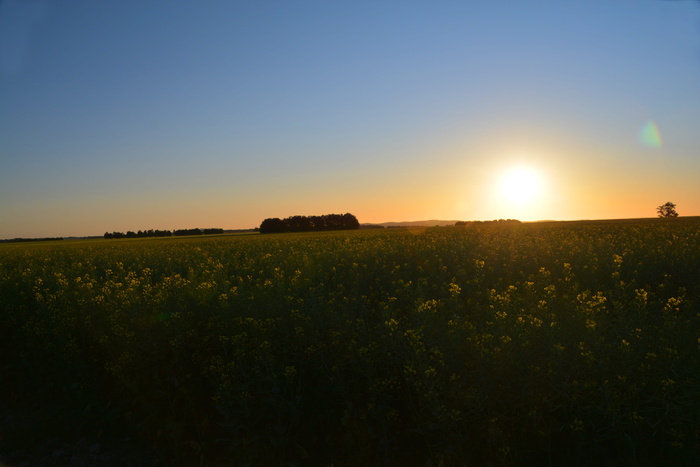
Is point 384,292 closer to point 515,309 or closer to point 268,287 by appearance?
point 268,287

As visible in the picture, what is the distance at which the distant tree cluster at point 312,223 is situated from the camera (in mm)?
46375

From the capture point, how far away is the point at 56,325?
6133 millimetres

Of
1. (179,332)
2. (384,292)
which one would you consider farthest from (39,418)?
(384,292)

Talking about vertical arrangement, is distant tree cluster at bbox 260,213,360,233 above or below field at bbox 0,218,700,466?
above

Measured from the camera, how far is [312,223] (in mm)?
47125

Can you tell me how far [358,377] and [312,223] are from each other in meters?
43.1

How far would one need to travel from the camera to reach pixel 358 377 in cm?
431

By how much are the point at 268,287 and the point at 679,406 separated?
466 centimetres

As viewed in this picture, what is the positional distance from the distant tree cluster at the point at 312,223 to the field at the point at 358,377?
39412mm

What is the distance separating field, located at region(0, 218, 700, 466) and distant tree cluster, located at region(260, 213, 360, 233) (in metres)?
39.4

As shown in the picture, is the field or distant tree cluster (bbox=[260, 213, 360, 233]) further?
distant tree cluster (bbox=[260, 213, 360, 233])

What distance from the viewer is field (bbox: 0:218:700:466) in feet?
11.4

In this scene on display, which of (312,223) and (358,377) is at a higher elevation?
(312,223)

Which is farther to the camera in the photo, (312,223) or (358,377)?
(312,223)
